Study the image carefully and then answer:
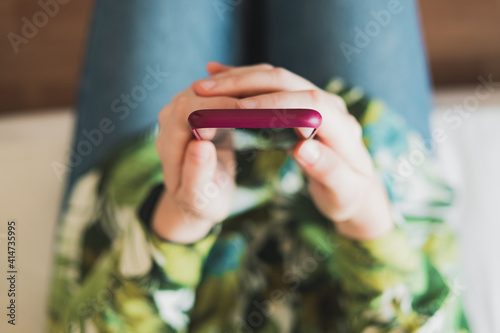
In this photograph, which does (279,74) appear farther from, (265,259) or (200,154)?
(265,259)

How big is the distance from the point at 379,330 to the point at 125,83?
263 millimetres

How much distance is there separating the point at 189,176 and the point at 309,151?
59 mm

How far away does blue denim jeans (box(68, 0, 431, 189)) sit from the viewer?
38cm

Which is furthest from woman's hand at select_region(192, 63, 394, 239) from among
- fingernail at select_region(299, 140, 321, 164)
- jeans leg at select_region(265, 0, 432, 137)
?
jeans leg at select_region(265, 0, 432, 137)

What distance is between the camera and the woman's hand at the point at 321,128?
207 mm

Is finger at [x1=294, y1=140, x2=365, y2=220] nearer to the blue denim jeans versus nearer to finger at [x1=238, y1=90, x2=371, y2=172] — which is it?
finger at [x1=238, y1=90, x2=371, y2=172]

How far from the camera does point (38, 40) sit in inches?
28.4

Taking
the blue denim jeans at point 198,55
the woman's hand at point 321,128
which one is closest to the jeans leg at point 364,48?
the blue denim jeans at point 198,55

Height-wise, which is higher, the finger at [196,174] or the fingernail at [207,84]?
the fingernail at [207,84]

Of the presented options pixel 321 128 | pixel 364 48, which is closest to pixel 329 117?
pixel 321 128

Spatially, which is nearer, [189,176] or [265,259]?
[189,176]

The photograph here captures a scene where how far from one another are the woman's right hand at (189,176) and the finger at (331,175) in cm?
4

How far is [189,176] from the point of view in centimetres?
23

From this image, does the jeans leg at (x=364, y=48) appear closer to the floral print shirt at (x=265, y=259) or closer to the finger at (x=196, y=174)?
the floral print shirt at (x=265, y=259)
